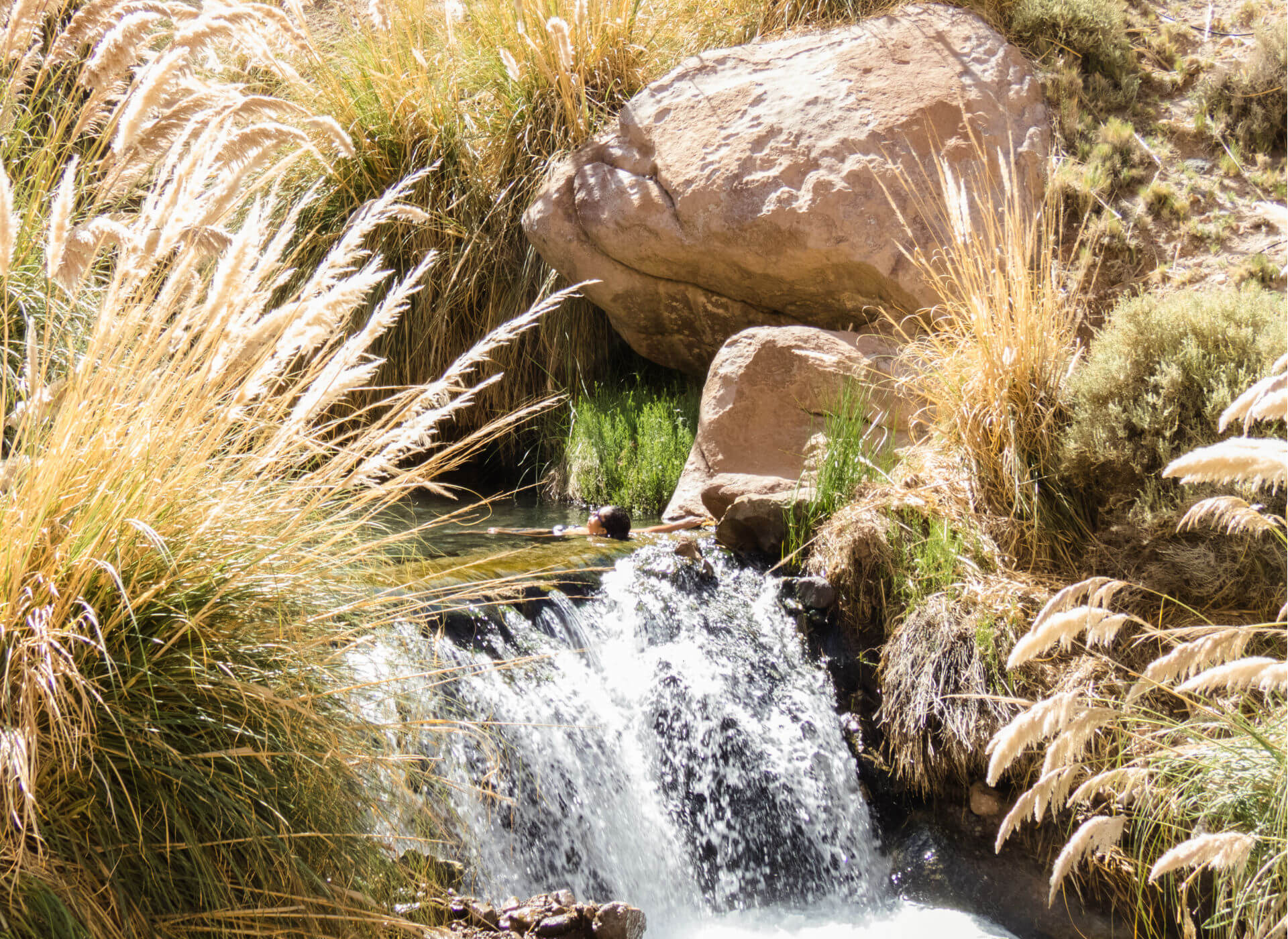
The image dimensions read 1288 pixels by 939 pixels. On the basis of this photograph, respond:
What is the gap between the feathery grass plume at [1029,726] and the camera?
1571mm

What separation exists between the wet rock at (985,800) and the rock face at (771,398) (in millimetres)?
1682

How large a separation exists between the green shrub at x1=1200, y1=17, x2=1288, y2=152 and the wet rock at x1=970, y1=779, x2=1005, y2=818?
14.4ft

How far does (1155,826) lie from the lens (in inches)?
112

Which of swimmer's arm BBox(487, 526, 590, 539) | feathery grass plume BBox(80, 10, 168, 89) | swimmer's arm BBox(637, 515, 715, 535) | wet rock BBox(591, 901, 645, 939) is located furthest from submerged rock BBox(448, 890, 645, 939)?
swimmer's arm BBox(637, 515, 715, 535)

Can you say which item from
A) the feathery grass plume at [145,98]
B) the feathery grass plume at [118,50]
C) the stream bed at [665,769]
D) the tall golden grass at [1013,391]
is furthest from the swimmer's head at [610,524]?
the feathery grass plume at [145,98]

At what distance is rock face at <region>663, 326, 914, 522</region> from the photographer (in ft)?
15.4

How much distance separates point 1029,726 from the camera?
161 centimetres

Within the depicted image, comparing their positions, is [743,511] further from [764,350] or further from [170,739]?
[170,739]

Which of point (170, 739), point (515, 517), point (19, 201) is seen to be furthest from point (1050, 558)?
point (19, 201)

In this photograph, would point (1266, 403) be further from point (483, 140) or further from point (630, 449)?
point (483, 140)

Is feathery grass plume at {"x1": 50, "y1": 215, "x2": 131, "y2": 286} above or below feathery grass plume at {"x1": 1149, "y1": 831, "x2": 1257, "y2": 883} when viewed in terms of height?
above

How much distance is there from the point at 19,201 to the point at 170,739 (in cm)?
188

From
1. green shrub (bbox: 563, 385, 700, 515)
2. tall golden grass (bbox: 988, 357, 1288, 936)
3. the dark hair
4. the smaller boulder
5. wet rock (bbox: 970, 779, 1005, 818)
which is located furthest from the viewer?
green shrub (bbox: 563, 385, 700, 515)

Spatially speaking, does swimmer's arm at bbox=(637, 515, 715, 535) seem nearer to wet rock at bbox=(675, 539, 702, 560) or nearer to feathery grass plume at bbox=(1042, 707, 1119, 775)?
wet rock at bbox=(675, 539, 702, 560)
